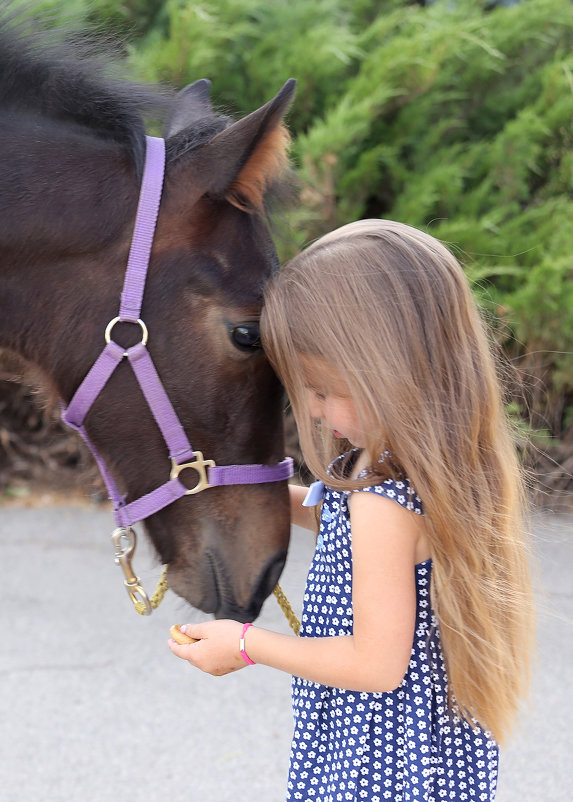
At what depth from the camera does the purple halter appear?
159 cm

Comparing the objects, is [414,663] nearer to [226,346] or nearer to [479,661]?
[479,661]

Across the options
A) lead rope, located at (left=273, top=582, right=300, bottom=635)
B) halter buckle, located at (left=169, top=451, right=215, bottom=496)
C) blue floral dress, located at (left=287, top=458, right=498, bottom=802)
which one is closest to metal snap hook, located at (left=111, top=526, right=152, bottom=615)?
halter buckle, located at (left=169, top=451, right=215, bottom=496)

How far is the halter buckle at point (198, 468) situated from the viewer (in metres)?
1.64

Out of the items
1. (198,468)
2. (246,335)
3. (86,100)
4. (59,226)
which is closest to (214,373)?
(246,335)

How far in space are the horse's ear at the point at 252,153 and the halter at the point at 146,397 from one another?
5.1 inches

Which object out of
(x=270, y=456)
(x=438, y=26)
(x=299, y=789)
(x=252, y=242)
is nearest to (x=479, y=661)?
(x=299, y=789)

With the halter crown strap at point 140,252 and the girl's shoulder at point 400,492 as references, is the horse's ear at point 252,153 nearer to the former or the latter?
the halter crown strap at point 140,252

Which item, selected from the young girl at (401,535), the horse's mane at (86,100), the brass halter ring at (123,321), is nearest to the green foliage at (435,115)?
the horse's mane at (86,100)

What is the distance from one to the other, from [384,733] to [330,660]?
23cm

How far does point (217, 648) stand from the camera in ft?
4.71

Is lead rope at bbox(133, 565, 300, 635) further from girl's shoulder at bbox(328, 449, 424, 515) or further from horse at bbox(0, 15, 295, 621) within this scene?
girl's shoulder at bbox(328, 449, 424, 515)

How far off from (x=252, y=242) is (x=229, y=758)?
176 centimetres

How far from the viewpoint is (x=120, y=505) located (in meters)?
1.75

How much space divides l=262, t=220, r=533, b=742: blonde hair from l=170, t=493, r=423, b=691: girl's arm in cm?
6
